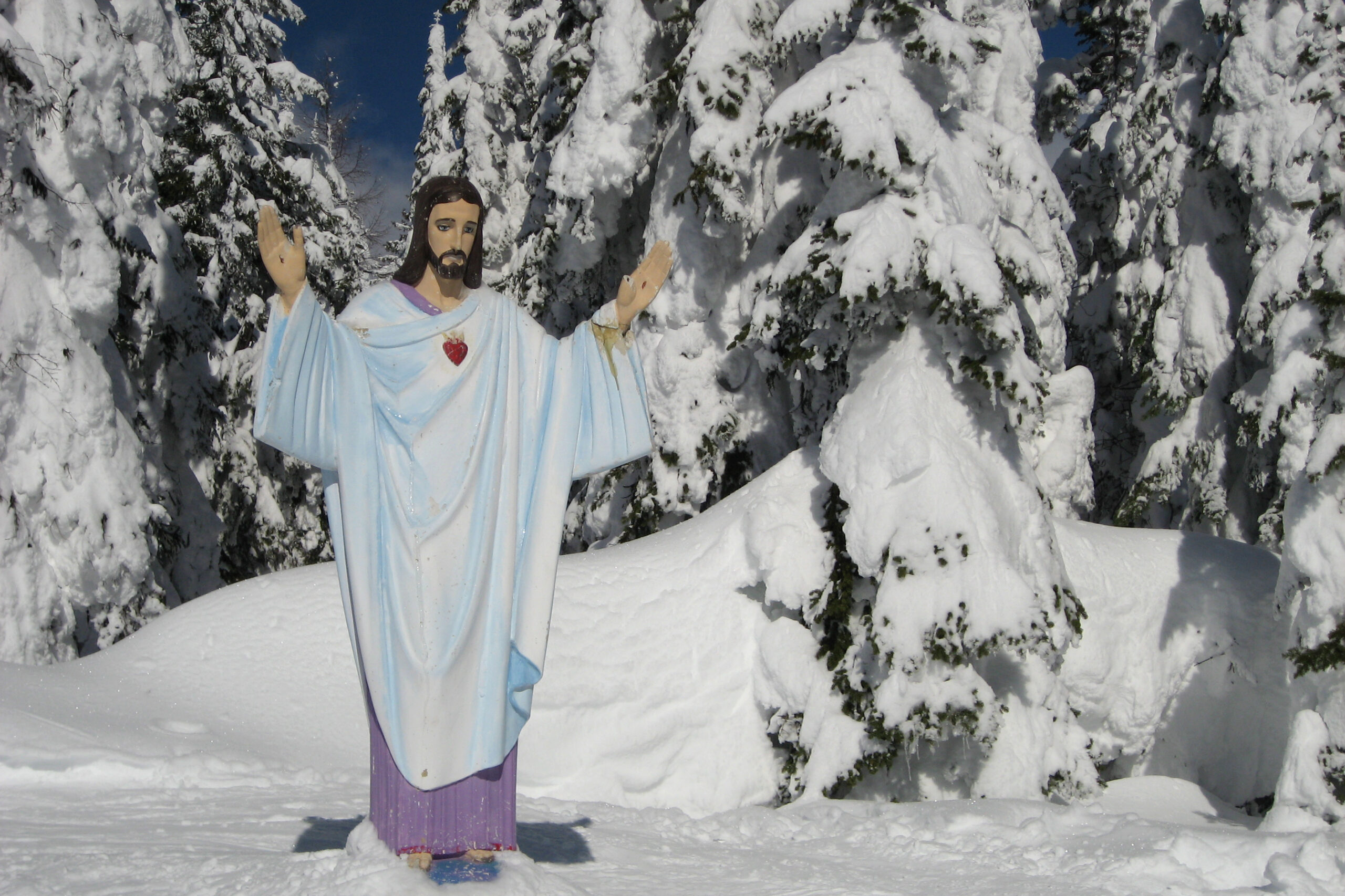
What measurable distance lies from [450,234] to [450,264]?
116 millimetres

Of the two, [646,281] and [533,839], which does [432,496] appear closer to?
[646,281]

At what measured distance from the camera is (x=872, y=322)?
27.2 ft

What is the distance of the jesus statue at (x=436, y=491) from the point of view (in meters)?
3.96

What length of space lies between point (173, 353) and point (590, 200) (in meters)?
5.82

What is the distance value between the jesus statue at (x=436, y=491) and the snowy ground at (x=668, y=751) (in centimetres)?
37

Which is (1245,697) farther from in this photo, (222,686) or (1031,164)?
(222,686)

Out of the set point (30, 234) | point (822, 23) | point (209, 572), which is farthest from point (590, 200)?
point (209, 572)

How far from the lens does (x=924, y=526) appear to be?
7.67m

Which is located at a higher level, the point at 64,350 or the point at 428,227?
the point at 64,350

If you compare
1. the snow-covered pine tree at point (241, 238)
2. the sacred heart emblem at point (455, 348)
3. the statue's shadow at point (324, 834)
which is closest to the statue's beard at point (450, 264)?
the sacred heart emblem at point (455, 348)

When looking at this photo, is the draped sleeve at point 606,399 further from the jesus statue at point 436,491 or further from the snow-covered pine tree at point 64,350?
the snow-covered pine tree at point 64,350

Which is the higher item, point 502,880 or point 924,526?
point 924,526

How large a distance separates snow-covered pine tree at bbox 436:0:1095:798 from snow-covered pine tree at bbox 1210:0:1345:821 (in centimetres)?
152

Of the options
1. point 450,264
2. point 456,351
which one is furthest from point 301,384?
point 450,264
